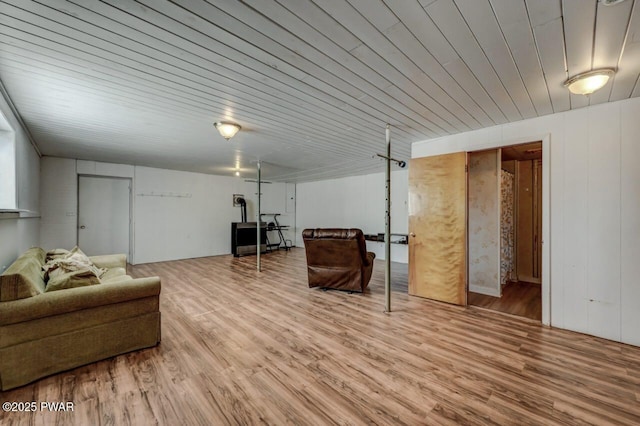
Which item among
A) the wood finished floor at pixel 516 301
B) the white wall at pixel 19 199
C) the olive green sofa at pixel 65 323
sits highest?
the white wall at pixel 19 199

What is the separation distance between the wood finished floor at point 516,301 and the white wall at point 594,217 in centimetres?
46

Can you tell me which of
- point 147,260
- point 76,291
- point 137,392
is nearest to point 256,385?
point 137,392

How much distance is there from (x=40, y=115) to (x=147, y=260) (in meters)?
4.55

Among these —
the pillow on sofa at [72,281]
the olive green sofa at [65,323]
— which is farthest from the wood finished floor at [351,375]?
the pillow on sofa at [72,281]

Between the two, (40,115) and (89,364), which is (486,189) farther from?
(40,115)

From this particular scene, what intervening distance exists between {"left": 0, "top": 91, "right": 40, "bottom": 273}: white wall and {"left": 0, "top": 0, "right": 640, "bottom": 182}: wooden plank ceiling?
9.5 inches

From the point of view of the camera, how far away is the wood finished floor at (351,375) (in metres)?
1.69

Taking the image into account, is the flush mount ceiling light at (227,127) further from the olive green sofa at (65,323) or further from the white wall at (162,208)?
the white wall at (162,208)

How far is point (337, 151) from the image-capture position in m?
5.12

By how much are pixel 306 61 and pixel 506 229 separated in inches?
191

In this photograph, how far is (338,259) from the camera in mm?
4289

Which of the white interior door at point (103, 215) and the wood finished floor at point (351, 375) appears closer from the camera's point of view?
the wood finished floor at point (351, 375)

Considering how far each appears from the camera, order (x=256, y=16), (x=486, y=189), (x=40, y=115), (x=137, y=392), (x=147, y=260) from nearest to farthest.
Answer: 1. (x=256, y=16)
2. (x=137, y=392)
3. (x=40, y=115)
4. (x=486, y=189)
5. (x=147, y=260)

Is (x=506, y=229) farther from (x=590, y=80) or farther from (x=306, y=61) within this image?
(x=306, y=61)
